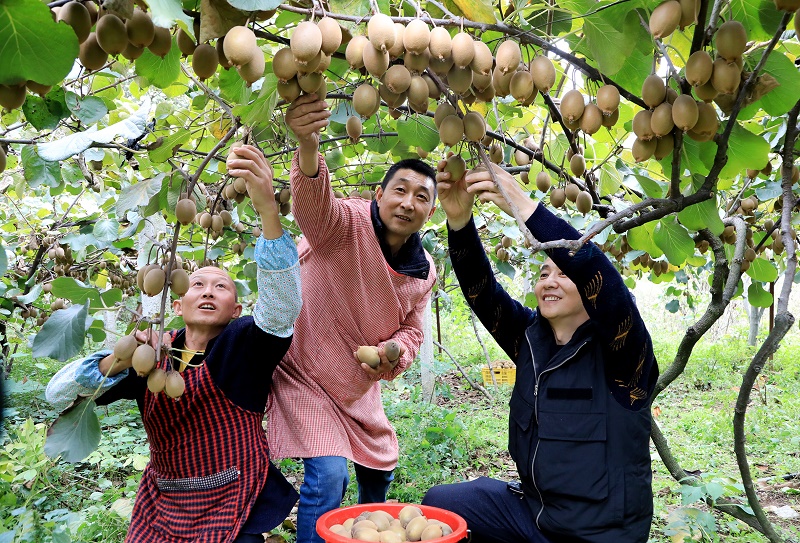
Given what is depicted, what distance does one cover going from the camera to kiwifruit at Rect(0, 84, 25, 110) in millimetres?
840

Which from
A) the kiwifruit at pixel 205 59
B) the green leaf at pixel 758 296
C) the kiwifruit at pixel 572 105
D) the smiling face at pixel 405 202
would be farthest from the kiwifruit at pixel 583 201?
the green leaf at pixel 758 296

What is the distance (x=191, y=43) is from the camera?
41.0 inches

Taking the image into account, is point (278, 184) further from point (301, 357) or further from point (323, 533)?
point (323, 533)

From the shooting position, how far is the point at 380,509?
6.56 ft

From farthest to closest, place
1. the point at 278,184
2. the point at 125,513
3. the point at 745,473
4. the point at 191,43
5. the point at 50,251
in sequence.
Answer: the point at 50,251, the point at 125,513, the point at 278,184, the point at 745,473, the point at 191,43

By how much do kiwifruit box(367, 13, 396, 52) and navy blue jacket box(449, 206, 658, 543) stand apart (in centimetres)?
102

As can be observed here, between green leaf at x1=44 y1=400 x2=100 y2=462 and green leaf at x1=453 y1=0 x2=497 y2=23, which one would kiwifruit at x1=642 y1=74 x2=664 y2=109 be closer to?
green leaf at x1=453 y1=0 x2=497 y2=23

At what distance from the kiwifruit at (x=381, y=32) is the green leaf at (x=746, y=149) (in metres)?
0.76

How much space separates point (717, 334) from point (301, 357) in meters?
11.5

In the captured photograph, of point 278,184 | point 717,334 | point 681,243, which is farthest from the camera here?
point 717,334

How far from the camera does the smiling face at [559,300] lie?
2.11m

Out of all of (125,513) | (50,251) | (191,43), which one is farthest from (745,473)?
(50,251)

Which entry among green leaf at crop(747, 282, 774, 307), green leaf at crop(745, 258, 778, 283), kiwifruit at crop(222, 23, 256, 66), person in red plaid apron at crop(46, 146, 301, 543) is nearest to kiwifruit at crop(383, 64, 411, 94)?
kiwifruit at crop(222, 23, 256, 66)

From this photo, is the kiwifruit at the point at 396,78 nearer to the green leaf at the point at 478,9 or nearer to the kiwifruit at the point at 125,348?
the green leaf at the point at 478,9
